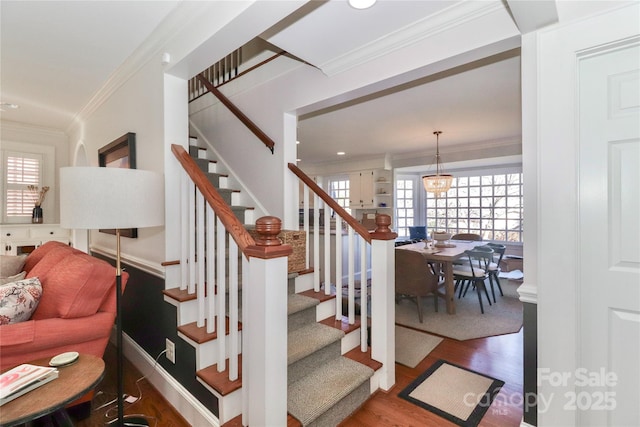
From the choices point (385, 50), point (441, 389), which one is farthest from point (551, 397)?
point (385, 50)

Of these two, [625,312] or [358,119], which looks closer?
[625,312]

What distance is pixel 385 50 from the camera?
199 centimetres

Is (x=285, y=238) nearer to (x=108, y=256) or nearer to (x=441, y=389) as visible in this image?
(x=441, y=389)

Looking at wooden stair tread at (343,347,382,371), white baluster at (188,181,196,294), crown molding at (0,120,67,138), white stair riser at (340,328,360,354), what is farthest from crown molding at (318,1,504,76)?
crown molding at (0,120,67,138)

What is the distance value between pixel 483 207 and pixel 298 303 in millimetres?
6219

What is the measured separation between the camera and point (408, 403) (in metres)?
2.01

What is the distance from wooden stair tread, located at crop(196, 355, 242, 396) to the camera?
156 centimetres

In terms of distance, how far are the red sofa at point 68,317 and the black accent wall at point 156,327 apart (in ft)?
1.02

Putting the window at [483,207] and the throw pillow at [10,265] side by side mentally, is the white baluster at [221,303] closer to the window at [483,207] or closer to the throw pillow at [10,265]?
the throw pillow at [10,265]

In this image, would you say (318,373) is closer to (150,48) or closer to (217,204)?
(217,204)

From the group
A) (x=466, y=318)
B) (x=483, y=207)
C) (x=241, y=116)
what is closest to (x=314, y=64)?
(x=241, y=116)

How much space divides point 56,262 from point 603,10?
3.57 metres

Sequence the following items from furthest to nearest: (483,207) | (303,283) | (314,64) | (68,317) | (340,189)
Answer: (340,189) → (483,207) → (303,283) → (314,64) → (68,317)

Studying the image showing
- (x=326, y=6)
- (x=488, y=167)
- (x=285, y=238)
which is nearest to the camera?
(x=326, y=6)
